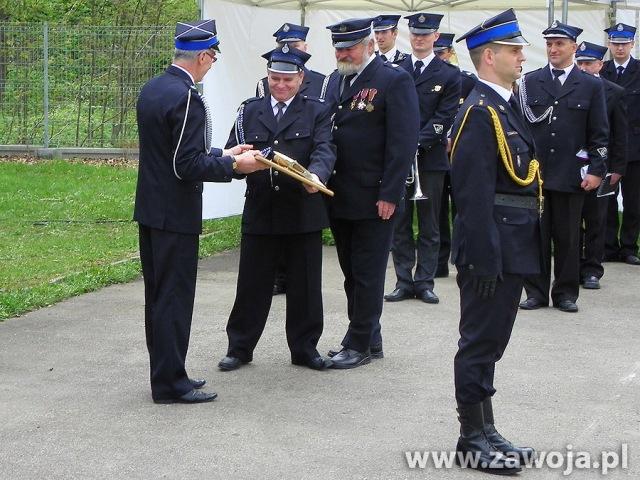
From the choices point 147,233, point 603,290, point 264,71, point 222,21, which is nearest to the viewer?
point 147,233

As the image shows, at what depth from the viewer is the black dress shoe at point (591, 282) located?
997cm

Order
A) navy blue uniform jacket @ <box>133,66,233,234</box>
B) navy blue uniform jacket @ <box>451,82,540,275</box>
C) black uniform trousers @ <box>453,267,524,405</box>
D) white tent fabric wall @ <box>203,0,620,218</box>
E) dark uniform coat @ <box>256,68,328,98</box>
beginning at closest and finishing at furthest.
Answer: navy blue uniform jacket @ <box>451,82,540,275</box>
black uniform trousers @ <box>453,267,524,405</box>
navy blue uniform jacket @ <box>133,66,233,234</box>
dark uniform coat @ <box>256,68,328,98</box>
white tent fabric wall @ <box>203,0,620,218</box>

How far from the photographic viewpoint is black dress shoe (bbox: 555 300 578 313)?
8.96m

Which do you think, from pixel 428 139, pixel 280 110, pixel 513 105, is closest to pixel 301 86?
pixel 280 110

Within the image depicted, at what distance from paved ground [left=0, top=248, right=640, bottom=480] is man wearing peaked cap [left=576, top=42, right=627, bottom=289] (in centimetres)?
124

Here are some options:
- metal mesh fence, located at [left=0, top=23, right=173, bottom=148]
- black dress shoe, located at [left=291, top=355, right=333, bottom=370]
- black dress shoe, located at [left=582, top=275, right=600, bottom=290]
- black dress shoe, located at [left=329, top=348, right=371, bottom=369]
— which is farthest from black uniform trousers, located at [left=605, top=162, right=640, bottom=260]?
metal mesh fence, located at [left=0, top=23, right=173, bottom=148]

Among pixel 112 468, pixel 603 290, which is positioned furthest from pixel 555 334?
pixel 112 468

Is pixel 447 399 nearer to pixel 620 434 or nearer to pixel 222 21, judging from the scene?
pixel 620 434

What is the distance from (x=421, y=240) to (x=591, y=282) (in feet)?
5.45

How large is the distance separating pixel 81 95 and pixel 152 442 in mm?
14035

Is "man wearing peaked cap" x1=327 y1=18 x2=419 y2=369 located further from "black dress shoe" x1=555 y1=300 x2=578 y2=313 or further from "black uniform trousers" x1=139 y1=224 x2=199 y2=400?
"black dress shoe" x1=555 y1=300 x2=578 y2=313

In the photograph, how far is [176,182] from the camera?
20.5 feet

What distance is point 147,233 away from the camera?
6.43 m

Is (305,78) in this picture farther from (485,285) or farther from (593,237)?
(485,285)
